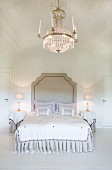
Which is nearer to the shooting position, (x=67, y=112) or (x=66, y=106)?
(x=67, y=112)

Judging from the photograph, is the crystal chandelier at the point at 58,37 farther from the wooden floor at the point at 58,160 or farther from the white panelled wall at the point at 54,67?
the white panelled wall at the point at 54,67

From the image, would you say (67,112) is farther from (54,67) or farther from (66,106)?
(54,67)

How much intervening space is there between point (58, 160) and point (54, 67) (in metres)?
3.77

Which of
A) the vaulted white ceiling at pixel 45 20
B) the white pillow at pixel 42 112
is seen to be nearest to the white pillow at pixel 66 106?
the white pillow at pixel 42 112

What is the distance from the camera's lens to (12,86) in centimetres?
679

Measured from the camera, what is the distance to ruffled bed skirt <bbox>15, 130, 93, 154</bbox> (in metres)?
4.24

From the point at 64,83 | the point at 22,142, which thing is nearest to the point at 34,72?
the point at 64,83

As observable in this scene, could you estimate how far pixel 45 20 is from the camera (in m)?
4.50

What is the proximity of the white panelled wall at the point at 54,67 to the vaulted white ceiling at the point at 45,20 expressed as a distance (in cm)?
52

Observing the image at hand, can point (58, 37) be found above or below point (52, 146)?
above

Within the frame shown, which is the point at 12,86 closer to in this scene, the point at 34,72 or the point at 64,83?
the point at 34,72

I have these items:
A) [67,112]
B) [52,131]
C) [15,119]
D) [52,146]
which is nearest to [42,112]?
[67,112]

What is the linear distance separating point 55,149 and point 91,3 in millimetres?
3371

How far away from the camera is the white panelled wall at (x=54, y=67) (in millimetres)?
6766
